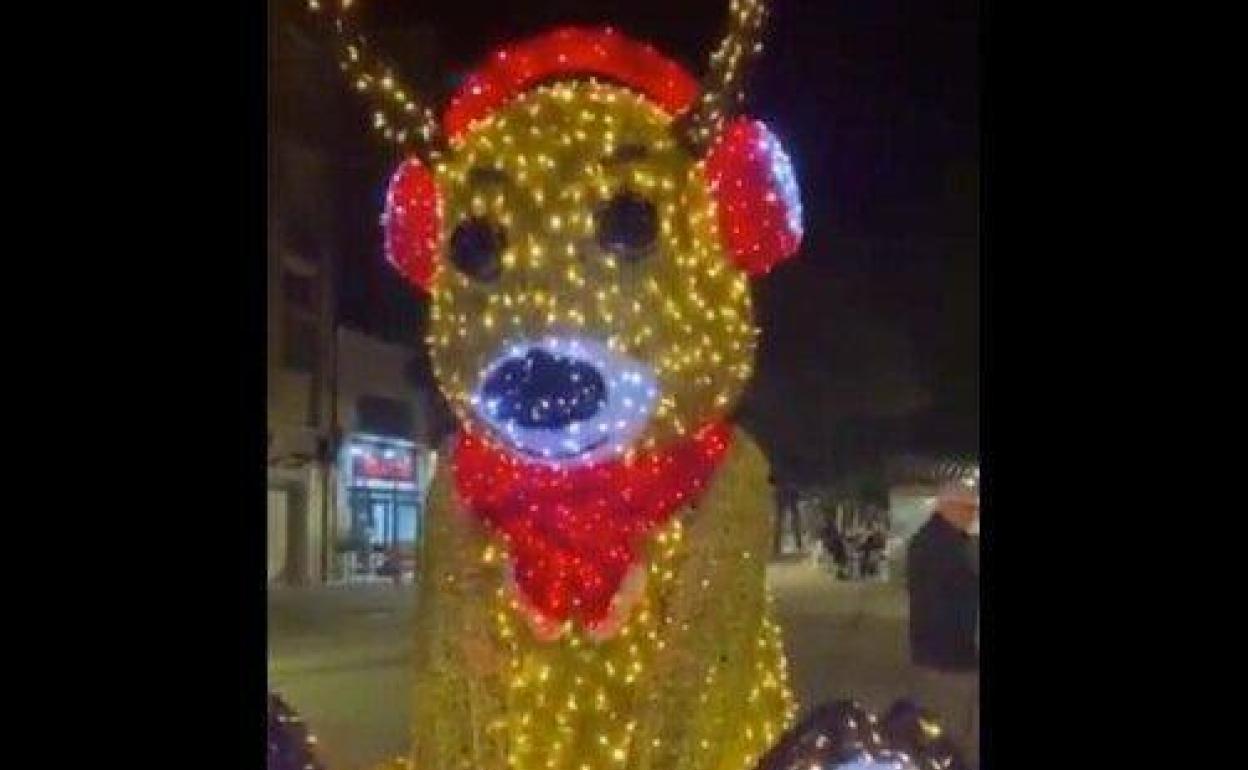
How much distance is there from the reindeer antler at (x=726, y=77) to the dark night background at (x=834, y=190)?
0.37 feet

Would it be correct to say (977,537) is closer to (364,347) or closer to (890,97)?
(890,97)

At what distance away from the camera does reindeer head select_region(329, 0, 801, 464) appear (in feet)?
6.66

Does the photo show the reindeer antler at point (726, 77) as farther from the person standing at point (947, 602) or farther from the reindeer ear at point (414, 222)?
the person standing at point (947, 602)

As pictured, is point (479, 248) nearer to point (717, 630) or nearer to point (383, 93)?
point (383, 93)

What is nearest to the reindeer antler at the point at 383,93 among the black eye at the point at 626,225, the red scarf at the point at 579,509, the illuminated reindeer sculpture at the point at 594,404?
the illuminated reindeer sculpture at the point at 594,404

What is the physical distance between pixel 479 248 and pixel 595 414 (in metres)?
0.22

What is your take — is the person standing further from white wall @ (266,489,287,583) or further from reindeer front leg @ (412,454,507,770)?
white wall @ (266,489,287,583)

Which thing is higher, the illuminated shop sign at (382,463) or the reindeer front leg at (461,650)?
the illuminated shop sign at (382,463)

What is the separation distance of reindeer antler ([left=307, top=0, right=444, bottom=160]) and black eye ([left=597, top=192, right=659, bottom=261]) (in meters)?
0.19

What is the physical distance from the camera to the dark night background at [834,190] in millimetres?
2164
